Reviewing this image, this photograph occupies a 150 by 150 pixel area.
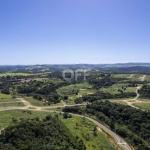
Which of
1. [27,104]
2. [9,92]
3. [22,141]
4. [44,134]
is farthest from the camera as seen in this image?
[9,92]

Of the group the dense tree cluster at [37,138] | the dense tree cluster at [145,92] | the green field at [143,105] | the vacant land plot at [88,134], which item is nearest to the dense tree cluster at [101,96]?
the dense tree cluster at [145,92]

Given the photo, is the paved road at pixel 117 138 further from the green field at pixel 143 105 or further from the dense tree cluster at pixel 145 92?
the dense tree cluster at pixel 145 92

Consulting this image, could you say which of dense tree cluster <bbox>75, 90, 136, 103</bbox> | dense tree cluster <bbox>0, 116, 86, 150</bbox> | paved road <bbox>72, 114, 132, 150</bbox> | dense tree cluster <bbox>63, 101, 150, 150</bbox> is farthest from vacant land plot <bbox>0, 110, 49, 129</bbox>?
dense tree cluster <bbox>75, 90, 136, 103</bbox>

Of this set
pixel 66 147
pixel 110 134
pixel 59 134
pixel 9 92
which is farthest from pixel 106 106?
pixel 9 92

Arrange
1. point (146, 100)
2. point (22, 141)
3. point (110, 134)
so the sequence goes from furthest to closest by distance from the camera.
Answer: point (146, 100)
point (110, 134)
point (22, 141)

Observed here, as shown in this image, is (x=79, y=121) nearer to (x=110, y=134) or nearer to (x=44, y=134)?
(x=110, y=134)

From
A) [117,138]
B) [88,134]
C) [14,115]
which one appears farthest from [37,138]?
[14,115]

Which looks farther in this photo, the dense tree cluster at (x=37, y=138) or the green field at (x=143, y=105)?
the green field at (x=143, y=105)
